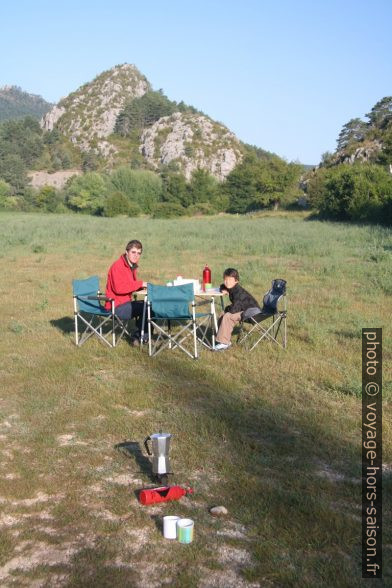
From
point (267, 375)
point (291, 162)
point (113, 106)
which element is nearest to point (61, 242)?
point (267, 375)

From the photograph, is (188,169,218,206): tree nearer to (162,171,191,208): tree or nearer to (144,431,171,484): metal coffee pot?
(162,171,191,208): tree

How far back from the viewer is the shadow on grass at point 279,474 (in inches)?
121

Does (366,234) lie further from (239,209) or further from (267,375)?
(239,209)

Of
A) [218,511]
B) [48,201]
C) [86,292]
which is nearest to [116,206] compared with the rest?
[48,201]

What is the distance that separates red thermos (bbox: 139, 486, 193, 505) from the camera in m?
3.63

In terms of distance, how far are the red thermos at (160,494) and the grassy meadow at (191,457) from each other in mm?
48

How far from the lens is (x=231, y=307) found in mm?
7742

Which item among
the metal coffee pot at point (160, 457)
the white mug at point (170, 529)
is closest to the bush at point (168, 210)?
the metal coffee pot at point (160, 457)

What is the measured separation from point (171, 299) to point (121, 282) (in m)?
1.01

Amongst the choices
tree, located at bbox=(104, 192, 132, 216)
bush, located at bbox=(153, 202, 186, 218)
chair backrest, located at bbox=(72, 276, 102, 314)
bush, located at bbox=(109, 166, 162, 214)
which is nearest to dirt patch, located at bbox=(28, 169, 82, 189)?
bush, located at bbox=(109, 166, 162, 214)

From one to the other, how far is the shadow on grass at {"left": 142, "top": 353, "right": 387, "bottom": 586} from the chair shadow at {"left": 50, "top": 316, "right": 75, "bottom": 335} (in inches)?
116

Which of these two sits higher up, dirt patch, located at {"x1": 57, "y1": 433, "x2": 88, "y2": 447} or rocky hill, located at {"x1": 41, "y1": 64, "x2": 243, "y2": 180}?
rocky hill, located at {"x1": 41, "y1": 64, "x2": 243, "y2": 180}

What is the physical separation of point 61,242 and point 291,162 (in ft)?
182

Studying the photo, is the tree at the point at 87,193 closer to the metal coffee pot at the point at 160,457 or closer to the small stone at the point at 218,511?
the metal coffee pot at the point at 160,457
